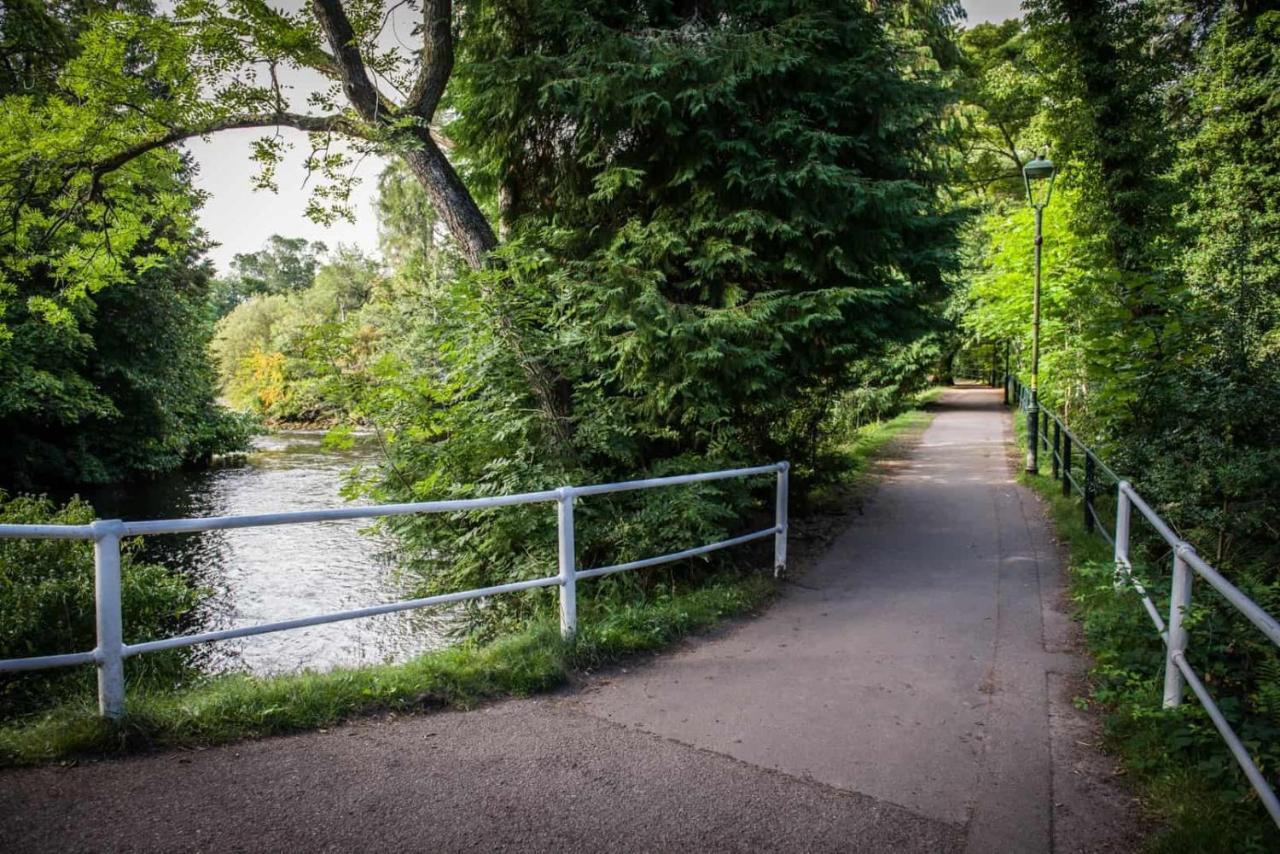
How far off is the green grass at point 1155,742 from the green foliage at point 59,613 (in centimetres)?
673

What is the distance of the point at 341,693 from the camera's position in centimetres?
396

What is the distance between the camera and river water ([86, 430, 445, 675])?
931 cm

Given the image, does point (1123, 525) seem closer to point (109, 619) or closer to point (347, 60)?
point (109, 619)

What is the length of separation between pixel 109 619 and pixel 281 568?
1071 centimetres

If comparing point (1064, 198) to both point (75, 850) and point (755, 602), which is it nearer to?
point (755, 602)

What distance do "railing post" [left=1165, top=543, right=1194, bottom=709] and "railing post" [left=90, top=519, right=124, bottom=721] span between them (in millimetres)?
4946

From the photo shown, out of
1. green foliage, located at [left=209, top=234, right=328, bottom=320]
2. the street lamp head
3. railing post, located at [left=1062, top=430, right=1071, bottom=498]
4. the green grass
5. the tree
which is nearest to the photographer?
the green grass

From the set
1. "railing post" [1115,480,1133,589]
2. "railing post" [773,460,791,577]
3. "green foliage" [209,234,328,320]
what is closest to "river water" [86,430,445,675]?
"railing post" [773,460,791,577]

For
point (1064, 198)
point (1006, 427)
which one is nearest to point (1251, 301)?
point (1064, 198)

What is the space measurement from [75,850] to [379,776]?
108cm

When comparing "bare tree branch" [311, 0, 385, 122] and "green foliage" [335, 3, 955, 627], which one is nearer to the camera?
"green foliage" [335, 3, 955, 627]

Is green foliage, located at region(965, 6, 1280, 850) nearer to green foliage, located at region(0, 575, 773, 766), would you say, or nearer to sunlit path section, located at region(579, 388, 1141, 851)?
sunlit path section, located at region(579, 388, 1141, 851)

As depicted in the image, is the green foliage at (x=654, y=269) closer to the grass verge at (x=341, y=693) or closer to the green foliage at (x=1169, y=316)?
the grass verge at (x=341, y=693)

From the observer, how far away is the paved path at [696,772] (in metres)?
2.84
